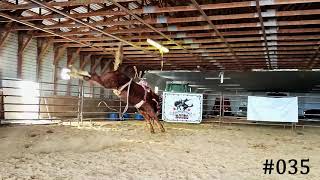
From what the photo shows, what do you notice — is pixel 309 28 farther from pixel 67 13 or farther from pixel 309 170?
pixel 67 13

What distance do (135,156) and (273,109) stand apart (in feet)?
20.9

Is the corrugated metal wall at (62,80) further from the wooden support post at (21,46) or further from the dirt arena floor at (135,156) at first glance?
the dirt arena floor at (135,156)

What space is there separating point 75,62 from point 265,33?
8.09 meters

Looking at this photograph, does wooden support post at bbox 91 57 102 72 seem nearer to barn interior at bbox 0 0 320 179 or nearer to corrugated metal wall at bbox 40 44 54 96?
barn interior at bbox 0 0 320 179

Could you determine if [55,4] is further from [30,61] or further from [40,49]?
[40,49]

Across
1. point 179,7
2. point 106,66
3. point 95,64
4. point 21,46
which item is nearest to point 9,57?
point 21,46

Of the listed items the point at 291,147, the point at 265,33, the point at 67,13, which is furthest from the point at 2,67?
the point at 291,147

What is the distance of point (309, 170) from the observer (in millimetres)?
4285

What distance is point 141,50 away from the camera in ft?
40.7

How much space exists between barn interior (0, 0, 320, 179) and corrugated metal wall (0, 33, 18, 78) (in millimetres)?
31

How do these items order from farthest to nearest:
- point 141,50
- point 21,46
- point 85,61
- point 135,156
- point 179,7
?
point 85,61
point 141,50
point 21,46
point 179,7
point 135,156

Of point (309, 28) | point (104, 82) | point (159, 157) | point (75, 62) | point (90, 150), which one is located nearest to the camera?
point (159, 157)

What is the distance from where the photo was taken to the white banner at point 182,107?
1076 centimetres

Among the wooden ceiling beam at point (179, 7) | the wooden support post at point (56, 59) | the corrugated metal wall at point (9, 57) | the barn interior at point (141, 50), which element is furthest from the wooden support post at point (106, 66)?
the wooden ceiling beam at point (179, 7)
